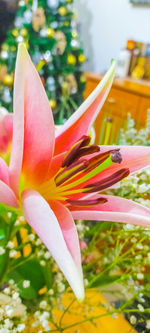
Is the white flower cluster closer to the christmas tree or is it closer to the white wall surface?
the christmas tree

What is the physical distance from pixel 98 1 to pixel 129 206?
11.7 feet

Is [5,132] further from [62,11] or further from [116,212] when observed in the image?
[62,11]

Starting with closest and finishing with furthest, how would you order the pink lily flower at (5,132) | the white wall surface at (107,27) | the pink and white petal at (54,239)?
the pink and white petal at (54,239) < the pink lily flower at (5,132) < the white wall surface at (107,27)

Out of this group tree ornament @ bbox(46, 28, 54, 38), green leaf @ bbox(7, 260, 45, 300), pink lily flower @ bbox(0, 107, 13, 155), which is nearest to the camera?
pink lily flower @ bbox(0, 107, 13, 155)

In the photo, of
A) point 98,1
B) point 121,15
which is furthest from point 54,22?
point 98,1

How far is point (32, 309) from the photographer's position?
533 millimetres

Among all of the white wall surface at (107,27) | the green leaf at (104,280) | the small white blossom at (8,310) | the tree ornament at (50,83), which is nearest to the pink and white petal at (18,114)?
the small white blossom at (8,310)

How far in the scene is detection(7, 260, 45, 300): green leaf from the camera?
21.4 inches

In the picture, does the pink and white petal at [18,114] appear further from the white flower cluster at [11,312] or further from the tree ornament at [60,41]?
the tree ornament at [60,41]

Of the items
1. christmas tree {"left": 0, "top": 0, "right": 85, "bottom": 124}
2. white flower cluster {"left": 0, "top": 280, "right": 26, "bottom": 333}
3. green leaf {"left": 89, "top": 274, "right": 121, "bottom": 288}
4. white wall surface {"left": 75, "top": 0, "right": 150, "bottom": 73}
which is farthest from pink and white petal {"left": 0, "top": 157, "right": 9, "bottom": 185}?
white wall surface {"left": 75, "top": 0, "right": 150, "bottom": 73}

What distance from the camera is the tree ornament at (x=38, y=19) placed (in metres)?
1.98

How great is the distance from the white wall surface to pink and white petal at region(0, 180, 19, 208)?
301cm

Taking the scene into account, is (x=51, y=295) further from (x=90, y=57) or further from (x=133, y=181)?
(x=90, y=57)

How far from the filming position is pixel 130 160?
1.26 ft
